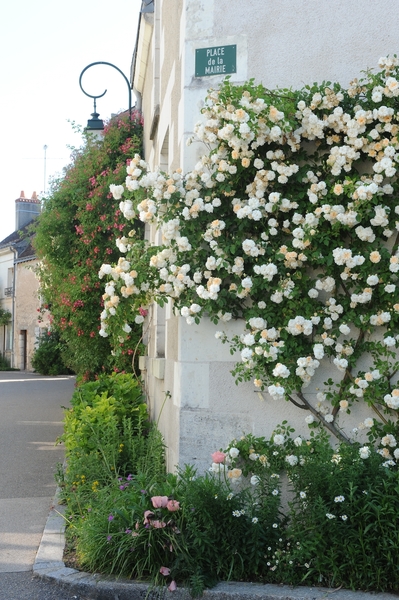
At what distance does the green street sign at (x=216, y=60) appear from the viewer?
4.89 metres

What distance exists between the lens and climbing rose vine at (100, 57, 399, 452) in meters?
4.47

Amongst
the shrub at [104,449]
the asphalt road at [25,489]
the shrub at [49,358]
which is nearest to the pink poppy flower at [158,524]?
the asphalt road at [25,489]

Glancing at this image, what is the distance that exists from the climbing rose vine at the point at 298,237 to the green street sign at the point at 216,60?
24 centimetres

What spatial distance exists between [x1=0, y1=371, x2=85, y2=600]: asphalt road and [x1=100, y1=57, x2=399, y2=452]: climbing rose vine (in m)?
1.73

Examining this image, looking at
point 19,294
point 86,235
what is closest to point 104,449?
point 86,235

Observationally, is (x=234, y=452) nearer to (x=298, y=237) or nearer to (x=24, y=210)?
(x=298, y=237)

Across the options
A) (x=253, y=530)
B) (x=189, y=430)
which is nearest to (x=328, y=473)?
(x=253, y=530)

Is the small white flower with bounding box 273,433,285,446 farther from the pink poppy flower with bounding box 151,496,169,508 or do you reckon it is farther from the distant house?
the distant house

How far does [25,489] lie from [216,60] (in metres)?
4.00

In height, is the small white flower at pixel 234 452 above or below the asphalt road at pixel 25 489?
above

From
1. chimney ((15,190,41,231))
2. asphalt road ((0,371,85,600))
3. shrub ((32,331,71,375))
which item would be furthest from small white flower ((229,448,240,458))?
chimney ((15,190,41,231))

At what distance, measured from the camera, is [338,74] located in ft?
15.9

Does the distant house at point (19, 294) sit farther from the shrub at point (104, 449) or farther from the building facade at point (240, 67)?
the building facade at point (240, 67)

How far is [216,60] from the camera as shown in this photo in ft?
16.1
